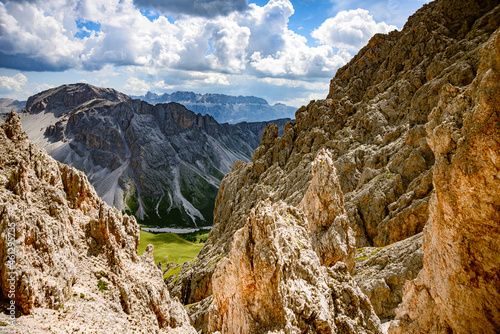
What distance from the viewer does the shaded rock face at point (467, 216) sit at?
18.3 meters

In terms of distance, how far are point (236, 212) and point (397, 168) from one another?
169 feet

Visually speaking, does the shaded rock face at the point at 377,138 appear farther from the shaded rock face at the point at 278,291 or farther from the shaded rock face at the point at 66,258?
the shaded rock face at the point at 66,258

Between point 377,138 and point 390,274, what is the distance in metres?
41.6

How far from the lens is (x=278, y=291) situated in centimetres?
1828

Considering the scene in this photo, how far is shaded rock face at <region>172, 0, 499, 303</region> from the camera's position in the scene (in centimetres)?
5866

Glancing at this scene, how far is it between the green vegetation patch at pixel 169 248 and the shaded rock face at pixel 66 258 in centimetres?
10480

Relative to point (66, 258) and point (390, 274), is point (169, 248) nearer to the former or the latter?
point (390, 274)

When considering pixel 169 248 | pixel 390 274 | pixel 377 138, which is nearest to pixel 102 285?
pixel 390 274

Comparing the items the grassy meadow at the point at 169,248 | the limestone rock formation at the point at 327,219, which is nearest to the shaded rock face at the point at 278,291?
the limestone rock formation at the point at 327,219

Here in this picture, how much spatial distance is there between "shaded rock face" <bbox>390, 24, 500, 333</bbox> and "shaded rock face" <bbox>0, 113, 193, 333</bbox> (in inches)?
818

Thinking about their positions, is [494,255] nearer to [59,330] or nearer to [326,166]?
[326,166]

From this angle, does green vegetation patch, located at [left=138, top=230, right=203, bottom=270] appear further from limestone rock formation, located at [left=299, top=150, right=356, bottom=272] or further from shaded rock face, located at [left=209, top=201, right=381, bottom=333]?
shaded rock face, located at [left=209, top=201, right=381, bottom=333]

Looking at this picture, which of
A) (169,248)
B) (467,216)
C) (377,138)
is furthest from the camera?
(169,248)

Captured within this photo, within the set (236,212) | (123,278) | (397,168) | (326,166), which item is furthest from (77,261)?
(236,212)
